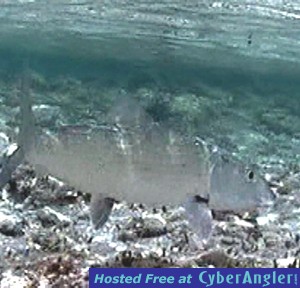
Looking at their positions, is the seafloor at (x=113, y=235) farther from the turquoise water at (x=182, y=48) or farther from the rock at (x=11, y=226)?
the turquoise water at (x=182, y=48)

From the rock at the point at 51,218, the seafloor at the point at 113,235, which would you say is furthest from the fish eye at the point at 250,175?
the rock at the point at 51,218

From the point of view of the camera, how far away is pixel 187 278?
437 centimetres

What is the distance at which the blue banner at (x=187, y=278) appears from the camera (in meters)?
4.30

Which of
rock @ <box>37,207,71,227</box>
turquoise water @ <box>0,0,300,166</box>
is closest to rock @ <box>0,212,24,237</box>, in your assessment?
rock @ <box>37,207,71,227</box>

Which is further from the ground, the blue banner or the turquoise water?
the turquoise water

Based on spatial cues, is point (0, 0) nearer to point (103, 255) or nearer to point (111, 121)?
point (103, 255)

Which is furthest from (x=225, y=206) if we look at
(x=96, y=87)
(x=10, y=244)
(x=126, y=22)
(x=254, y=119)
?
(x=96, y=87)

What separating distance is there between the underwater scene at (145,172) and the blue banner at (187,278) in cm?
29

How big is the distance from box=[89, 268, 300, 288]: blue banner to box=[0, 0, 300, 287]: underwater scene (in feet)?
0.95

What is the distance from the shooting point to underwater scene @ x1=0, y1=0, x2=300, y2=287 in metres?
3.68

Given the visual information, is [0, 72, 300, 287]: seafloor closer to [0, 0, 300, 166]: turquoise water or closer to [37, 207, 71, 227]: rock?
[37, 207, 71, 227]: rock

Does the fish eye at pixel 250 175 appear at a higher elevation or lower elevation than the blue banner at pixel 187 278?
higher

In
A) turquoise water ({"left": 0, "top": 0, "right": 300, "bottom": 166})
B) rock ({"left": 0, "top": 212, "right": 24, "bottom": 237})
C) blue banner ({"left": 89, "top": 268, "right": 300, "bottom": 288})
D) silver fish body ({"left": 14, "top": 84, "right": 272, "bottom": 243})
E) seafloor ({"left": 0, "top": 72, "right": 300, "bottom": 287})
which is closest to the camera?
silver fish body ({"left": 14, "top": 84, "right": 272, "bottom": 243})

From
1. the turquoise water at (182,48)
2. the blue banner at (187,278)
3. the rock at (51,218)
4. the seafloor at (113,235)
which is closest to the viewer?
the blue banner at (187,278)
